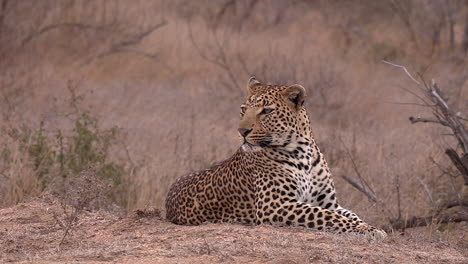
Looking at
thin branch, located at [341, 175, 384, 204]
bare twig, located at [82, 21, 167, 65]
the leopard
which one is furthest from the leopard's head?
bare twig, located at [82, 21, 167, 65]

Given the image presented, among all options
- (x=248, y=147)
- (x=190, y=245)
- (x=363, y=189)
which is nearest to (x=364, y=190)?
(x=363, y=189)

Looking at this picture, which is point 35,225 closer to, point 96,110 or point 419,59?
point 96,110

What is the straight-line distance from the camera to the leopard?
642 cm

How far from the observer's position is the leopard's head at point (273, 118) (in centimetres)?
650

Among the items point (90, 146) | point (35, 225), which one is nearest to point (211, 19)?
point (90, 146)

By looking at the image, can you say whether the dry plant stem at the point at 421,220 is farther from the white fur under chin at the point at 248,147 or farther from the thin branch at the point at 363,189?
the white fur under chin at the point at 248,147

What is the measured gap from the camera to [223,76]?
17.5m

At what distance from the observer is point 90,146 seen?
959cm

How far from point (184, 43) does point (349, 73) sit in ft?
14.9

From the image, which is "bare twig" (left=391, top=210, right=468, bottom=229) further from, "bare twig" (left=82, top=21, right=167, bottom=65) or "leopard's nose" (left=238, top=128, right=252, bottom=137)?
"bare twig" (left=82, top=21, right=167, bottom=65)

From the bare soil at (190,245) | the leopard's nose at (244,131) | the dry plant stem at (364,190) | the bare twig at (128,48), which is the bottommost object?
the bare soil at (190,245)

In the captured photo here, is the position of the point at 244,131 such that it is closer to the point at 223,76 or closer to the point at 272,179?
the point at 272,179

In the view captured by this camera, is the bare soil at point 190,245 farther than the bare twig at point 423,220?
No

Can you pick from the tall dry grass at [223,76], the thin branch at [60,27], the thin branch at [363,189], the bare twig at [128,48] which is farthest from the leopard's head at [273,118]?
the bare twig at [128,48]
